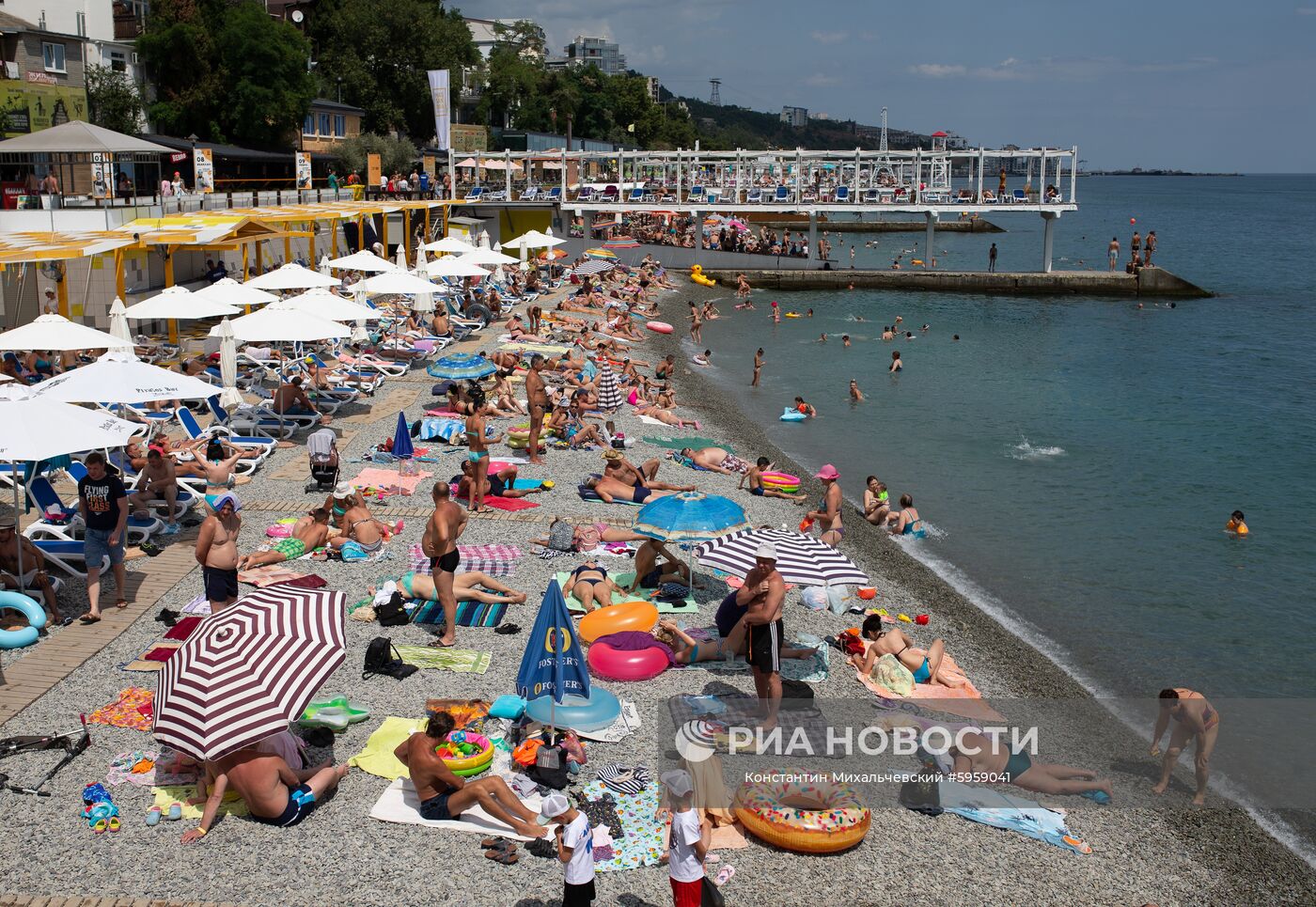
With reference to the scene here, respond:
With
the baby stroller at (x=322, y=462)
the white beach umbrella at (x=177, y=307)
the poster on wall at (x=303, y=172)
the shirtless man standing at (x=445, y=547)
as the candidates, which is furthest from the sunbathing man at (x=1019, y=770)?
the poster on wall at (x=303, y=172)

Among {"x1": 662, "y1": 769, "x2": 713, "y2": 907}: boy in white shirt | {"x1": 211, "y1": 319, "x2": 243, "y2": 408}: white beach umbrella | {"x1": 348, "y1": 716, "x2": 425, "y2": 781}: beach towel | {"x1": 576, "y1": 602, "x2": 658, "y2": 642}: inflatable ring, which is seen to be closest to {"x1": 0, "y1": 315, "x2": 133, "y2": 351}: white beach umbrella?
{"x1": 211, "y1": 319, "x2": 243, "y2": 408}: white beach umbrella

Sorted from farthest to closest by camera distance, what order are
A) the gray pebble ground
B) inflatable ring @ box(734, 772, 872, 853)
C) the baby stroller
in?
the baby stroller < inflatable ring @ box(734, 772, 872, 853) < the gray pebble ground

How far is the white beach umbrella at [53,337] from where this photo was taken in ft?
47.2

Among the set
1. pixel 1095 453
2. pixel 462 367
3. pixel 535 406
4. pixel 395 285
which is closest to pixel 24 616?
pixel 535 406

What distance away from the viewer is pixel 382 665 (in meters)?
8.68

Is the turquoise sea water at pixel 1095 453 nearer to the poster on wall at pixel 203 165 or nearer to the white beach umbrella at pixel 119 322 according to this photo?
the white beach umbrella at pixel 119 322

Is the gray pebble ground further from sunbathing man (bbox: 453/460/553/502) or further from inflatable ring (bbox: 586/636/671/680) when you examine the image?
sunbathing man (bbox: 453/460/553/502)

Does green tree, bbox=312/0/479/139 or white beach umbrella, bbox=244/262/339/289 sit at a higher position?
green tree, bbox=312/0/479/139

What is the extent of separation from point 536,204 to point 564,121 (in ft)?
196

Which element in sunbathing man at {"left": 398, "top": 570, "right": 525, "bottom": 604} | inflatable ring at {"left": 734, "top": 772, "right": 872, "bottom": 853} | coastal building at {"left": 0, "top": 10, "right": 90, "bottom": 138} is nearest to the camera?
inflatable ring at {"left": 734, "top": 772, "right": 872, "bottom": 853}

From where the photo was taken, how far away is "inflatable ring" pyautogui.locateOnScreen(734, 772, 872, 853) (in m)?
6.89

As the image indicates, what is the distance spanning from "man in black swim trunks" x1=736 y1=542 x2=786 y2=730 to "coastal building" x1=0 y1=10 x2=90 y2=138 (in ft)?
115

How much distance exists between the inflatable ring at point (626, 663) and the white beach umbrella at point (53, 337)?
932 cm

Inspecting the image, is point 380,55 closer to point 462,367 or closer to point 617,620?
point 462,367
